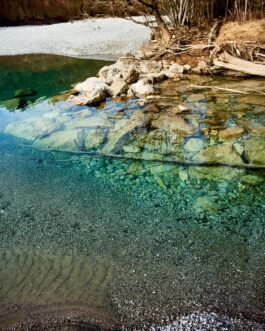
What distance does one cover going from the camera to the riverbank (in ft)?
39.0

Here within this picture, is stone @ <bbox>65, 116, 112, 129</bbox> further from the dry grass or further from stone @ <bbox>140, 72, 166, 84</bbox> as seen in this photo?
the dry grass

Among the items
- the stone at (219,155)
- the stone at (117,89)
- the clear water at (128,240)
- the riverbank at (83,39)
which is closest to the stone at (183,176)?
the clear water at (128,240)

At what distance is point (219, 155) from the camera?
15.5 ft

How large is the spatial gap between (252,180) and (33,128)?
13.9ft

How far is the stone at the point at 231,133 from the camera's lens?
5.18 metres

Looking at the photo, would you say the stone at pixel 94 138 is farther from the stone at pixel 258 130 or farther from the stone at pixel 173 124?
the stone at pixel 258 130

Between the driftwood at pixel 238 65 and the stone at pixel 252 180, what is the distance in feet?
13.1

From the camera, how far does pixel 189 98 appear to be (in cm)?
691

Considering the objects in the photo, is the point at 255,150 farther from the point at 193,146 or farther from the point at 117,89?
the point at 117,89

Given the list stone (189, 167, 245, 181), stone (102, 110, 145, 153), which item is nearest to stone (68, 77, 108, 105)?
stone (102, 110, 145, 153)

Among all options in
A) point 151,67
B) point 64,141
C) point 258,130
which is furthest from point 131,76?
point 258,130

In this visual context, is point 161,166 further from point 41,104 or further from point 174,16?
point 174,16

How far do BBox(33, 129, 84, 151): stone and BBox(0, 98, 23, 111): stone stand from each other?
7.78ft

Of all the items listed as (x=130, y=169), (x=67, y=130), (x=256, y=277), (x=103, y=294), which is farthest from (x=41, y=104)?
(x=256, y=277)
